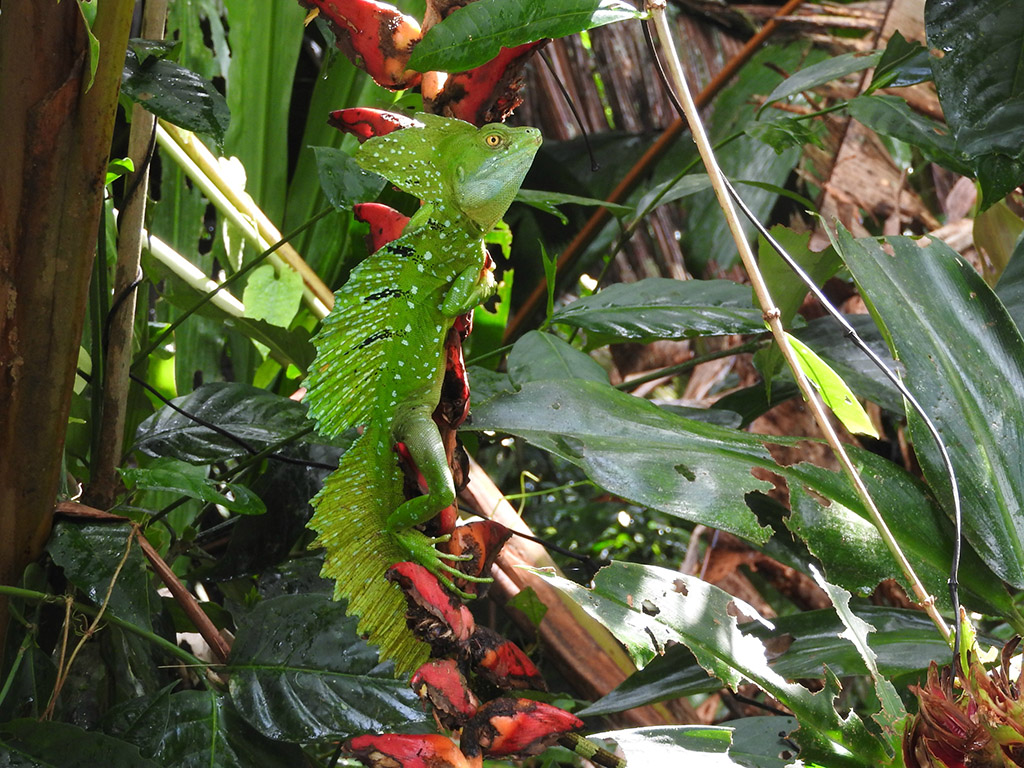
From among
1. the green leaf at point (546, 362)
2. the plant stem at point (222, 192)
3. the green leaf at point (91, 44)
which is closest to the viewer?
the green leaf at point (91, 44)

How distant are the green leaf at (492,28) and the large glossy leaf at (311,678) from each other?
2.21 feet

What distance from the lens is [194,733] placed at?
3.21 ft

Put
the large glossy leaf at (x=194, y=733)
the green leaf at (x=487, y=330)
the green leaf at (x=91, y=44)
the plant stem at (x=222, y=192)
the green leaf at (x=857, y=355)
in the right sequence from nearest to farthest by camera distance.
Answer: the green leaf at (x=91, y=44) → the large glossy leaf at (x=194, y=733) → the green leaf at (x=857, y=355) → the plant stem at (x=222, y=192) → the green leaf at (x=487, y=330)

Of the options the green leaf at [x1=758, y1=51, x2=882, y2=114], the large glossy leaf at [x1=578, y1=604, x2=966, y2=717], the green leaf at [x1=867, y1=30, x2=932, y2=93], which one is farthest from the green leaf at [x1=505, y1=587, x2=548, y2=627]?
the green leaf at [x1=867, y1=30, x2=932, y2=93]

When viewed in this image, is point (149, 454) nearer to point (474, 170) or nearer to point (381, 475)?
point (381, 475)

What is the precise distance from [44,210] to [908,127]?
1.34 m

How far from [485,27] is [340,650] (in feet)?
2.40

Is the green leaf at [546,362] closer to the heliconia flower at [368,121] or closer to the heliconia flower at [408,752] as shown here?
the heliconia flower at [368,121]

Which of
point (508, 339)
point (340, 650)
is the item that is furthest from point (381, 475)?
point (508, 339)

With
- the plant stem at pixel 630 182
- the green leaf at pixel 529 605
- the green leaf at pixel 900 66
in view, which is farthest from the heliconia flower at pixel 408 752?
the plant stem at pixel 630 182

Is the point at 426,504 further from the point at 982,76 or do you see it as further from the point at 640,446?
the point at 982,76

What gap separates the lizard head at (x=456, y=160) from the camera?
848 millimetres

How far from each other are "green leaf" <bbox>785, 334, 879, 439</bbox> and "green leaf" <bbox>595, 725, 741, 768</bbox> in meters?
0.35

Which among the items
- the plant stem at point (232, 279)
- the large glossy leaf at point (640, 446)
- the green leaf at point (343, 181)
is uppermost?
the green leaf at point (343, 181)
